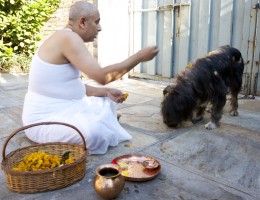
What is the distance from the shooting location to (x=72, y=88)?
3.08 metres

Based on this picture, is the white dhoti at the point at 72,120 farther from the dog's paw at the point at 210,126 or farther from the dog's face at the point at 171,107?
the dog's paw at the point at 210,126

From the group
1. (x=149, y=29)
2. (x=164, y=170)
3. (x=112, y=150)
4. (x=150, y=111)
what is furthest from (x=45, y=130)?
(x=149, y=29)

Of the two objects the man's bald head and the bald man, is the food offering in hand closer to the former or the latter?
the bald man

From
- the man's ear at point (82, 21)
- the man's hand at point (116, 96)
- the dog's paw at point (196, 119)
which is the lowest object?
the dog's paw at point (196, 119)

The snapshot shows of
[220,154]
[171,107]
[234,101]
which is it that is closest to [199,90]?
[171,107]

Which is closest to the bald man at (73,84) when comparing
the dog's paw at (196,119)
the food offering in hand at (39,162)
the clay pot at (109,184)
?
the food offering in hand at (39,162)

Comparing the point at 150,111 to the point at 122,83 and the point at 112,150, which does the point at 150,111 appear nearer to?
the point at 112,150

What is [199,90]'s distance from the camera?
141 inches

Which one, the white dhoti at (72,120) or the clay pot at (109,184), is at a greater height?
the white dhoti at (72,120)

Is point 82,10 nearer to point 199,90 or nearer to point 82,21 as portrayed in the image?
point 82,21

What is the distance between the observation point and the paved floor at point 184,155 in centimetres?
230

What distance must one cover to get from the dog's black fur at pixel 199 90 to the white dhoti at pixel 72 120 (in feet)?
2.57

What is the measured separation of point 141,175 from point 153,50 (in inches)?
42.2

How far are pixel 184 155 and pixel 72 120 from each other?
3.91ft
